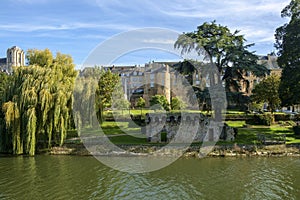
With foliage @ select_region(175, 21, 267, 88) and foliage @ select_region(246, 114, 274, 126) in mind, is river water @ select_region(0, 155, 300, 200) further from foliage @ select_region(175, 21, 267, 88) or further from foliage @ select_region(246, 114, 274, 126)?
foliage @ select_region(246, 114, 274, 126)

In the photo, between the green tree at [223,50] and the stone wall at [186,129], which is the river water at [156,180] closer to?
the stone wall at [186,129]

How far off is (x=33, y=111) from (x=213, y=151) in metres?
13.2

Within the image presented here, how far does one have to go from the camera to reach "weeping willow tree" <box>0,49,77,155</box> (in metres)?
19.6

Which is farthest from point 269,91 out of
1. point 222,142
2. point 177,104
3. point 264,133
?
point 177,104

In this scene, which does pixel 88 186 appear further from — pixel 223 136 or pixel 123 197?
pixel 223 136

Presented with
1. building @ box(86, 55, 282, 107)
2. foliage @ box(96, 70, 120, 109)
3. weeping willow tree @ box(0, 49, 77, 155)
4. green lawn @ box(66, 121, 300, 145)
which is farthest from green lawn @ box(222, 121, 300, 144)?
building @ box(86, 55, 282, 107)

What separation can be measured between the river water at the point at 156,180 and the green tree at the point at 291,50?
6787mm

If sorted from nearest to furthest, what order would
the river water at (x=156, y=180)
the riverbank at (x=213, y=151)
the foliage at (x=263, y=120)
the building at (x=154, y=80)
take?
the river water at (x=156, y=180)
the riverbank at (x=213, y=151)
the foliage at (x=263, y=120)
the building at (x=154, y=80)

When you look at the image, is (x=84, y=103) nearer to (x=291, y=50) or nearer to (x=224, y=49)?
(x=224, y=49)

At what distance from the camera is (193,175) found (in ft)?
51.3

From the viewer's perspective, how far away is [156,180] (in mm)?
14812

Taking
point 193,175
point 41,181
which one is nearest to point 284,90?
point 193,175

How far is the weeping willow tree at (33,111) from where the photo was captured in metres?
19.6

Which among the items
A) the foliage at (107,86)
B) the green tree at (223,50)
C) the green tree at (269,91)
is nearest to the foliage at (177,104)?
the foliage at (107,86)
